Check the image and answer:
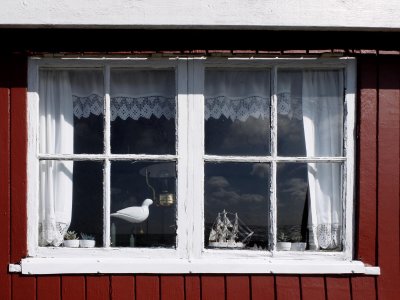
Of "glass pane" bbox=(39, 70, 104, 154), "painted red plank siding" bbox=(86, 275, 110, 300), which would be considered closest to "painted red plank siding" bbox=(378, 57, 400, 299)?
"painted red plank siding" bbox=(86, 275, 110, 300)

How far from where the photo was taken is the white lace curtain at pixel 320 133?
5.24 meters

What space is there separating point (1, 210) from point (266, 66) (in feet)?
6.81

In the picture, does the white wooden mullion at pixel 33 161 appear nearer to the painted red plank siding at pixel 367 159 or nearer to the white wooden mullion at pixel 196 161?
the white wooden mullion at pixel 196 161

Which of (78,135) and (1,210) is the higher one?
(78,135)

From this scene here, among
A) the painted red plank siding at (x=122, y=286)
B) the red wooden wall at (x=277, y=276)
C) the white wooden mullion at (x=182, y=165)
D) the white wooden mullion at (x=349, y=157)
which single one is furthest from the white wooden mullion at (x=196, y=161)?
the white wooden mullion at (x=349, y=157)

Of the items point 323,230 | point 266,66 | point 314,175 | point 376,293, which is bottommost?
point 376,293

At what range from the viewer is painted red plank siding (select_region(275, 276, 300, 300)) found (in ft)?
16.8

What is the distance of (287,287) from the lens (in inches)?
202

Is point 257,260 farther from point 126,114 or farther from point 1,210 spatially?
point 1,210

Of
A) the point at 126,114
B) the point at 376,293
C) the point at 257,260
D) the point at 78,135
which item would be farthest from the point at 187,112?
the point at 376,293

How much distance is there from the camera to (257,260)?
5133mm

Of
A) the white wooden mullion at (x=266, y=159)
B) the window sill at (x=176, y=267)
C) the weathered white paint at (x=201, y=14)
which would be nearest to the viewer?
the weathered white paint at (x=201, y=14)

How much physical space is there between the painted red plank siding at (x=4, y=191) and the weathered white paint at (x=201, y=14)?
54 centimetres

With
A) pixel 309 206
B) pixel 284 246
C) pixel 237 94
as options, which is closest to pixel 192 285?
pixel 284 246
